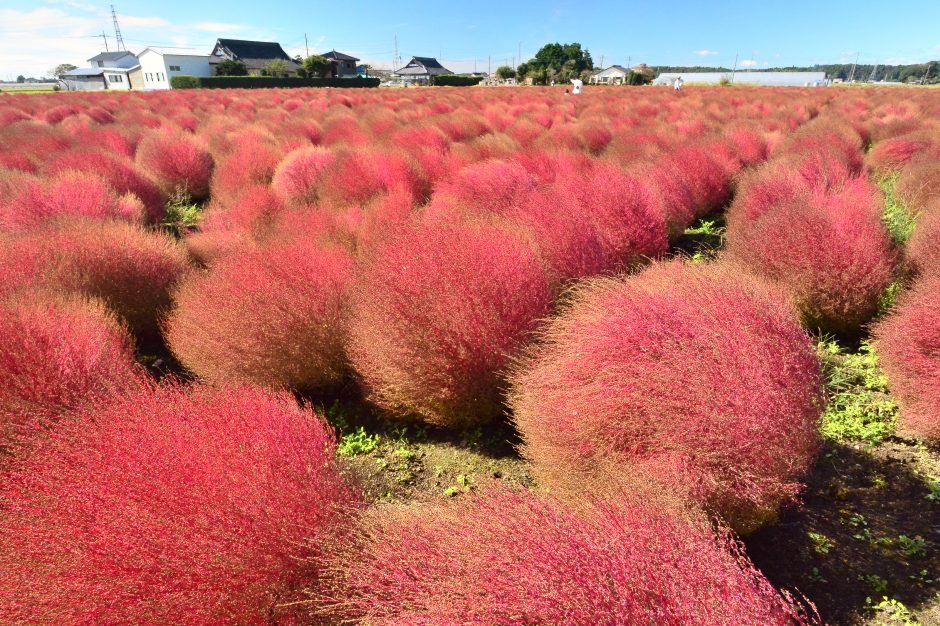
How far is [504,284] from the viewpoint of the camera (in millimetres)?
3117

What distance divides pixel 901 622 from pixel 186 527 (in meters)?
2.95

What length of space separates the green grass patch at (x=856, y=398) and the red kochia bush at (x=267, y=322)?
3.51 m

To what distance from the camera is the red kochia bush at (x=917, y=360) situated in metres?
3.02

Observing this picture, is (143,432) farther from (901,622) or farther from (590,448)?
(901,622)

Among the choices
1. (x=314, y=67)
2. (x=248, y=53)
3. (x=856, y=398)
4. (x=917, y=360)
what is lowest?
(x=856, y=398)

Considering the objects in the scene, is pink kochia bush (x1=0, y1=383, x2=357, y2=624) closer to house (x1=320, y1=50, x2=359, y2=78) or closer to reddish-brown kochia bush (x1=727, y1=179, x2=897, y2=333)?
reddish-brown kochia bush (x1=727, y1=179, x2=897, y2=333)

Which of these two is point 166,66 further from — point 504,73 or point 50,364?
point 50,364

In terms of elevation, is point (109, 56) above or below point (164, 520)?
above

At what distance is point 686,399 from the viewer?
2.19 metres

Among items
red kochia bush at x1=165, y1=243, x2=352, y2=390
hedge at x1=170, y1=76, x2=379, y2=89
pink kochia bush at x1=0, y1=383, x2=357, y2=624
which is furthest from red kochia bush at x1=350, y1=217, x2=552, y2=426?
hedge at x1=170, y1=76, x2=379, y2=89

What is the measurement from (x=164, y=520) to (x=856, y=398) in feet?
14.4

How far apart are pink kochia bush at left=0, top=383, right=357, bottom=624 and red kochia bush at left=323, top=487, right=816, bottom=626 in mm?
257

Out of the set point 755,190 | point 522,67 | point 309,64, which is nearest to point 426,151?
point 755,190

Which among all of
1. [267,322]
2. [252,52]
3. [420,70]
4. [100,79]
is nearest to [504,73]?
[420,70]
